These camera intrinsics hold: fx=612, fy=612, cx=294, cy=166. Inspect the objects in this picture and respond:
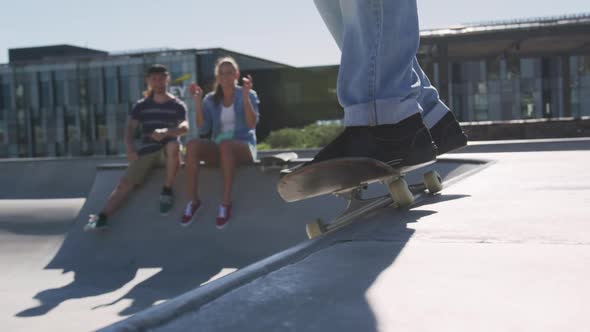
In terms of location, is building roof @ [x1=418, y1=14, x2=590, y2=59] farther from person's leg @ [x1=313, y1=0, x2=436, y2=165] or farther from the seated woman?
person's leg @ [x1=313, y1=0, x2=436, y2=165]

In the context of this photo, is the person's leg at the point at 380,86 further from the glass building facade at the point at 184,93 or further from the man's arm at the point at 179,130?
the glass building facade at the point at 184,93

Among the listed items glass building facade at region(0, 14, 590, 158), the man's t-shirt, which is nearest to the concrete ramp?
the man's t-shirt

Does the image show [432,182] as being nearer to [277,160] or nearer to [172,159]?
[277,160]

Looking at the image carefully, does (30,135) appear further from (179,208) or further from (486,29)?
(179,208)

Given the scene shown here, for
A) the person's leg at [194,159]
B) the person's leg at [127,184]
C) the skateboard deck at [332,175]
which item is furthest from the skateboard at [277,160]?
the skateboard deck at [332,175]

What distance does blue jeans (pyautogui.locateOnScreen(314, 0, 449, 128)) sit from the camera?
6.29ft

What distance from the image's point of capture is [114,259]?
16.3ft

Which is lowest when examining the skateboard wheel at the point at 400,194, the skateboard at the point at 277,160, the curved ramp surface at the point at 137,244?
the curved ramp surface at the point at 137,244

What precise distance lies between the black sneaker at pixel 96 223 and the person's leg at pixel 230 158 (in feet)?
3.70

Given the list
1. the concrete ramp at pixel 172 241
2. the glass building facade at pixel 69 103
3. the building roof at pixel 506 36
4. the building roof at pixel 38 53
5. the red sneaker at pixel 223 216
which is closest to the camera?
the concrete ramp at pixel 172 241

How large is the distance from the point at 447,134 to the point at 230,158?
3.33 metres

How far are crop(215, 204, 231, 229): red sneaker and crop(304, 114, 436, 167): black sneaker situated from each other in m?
3.31

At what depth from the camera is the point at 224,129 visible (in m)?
5.58

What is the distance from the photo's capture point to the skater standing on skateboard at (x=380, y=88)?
192 centimetres
